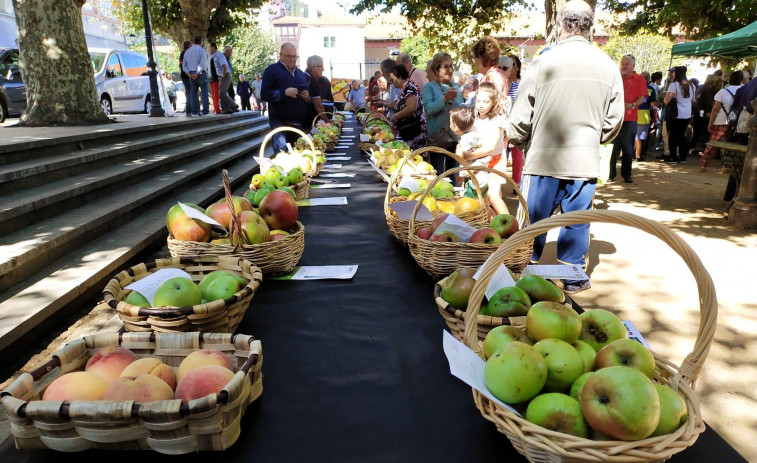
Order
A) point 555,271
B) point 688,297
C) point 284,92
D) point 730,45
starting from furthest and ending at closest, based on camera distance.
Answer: point 730,45 < point 284,92 < point 688,297 < point 555,271

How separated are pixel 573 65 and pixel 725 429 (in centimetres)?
203

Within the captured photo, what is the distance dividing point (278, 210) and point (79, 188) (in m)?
3.06

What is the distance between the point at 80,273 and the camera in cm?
330

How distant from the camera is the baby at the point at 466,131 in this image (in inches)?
171

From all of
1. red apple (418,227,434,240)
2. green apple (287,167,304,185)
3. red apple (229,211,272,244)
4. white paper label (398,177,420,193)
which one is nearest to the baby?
white paper label (398,177,420,193)

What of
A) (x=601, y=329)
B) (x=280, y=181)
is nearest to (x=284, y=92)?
(x=280, y=181)

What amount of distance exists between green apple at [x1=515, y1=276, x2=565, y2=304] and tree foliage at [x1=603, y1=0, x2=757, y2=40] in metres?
14.3

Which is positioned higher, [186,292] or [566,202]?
[186,292]

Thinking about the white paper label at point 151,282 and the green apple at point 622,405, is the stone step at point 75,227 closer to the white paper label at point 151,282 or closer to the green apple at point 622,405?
the white paper label at point 151,282

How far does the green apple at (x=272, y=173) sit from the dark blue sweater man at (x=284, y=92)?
2.30 meters

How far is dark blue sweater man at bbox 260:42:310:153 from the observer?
5656 mm

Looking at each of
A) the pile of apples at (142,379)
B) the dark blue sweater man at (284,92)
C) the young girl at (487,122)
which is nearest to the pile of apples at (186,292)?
the pile of apples at (142,379)

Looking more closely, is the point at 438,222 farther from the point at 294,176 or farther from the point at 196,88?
the point at 196,88

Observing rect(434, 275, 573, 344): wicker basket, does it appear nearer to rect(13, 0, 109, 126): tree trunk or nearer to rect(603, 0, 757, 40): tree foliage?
rect(13, 0, 109, 126): tree trunk
